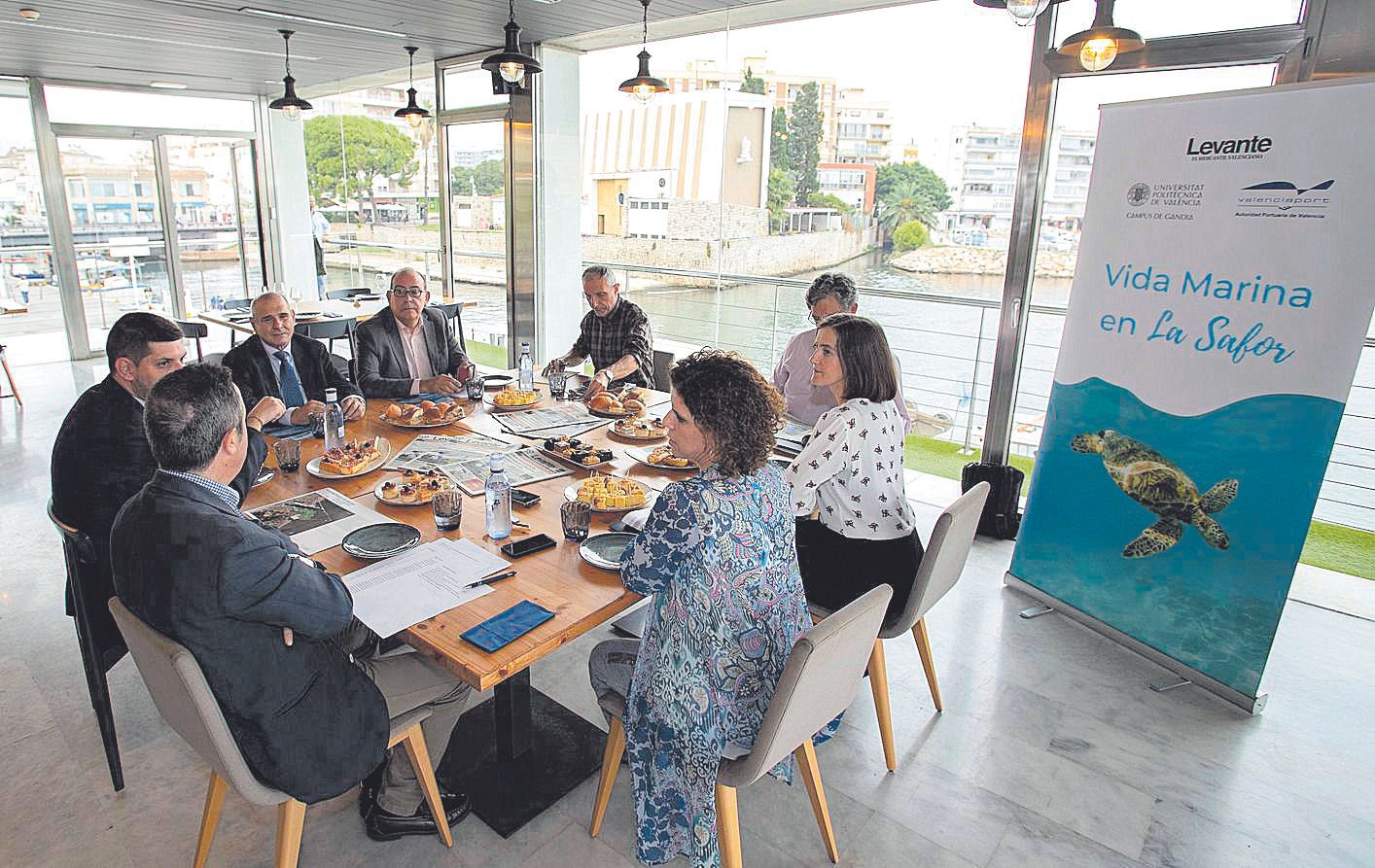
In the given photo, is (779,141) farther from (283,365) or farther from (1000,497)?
(283,365)

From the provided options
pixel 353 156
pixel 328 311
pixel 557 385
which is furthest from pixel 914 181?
pixel 353 156

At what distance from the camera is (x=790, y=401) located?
3.79 metres

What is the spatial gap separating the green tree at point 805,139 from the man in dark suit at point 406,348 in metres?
2.71

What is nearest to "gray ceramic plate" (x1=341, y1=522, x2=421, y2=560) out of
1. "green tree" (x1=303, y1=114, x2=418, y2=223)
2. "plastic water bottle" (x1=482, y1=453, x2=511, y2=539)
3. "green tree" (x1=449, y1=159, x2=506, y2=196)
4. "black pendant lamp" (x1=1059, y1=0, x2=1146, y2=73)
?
"plastic water bottle" (x1=482, y1=453, x2=511, y2=539)

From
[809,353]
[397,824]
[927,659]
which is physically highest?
Result: [809,353]

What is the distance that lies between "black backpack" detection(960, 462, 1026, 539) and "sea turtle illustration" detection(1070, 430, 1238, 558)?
0.89 metres

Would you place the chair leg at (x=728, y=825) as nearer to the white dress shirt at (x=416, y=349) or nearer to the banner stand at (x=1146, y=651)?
the banner stand at (x=1146, y=651)

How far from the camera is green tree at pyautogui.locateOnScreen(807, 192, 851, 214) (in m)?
5.42

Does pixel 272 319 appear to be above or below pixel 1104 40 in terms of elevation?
below

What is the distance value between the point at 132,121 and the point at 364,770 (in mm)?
9692

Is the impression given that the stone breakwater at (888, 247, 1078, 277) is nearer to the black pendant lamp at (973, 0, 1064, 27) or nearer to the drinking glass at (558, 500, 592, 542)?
the black pendant lamp at (973, 0, 1064, 27)

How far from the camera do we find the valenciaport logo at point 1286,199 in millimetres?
2646

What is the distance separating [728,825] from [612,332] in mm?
3021

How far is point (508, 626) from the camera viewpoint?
1782mm
